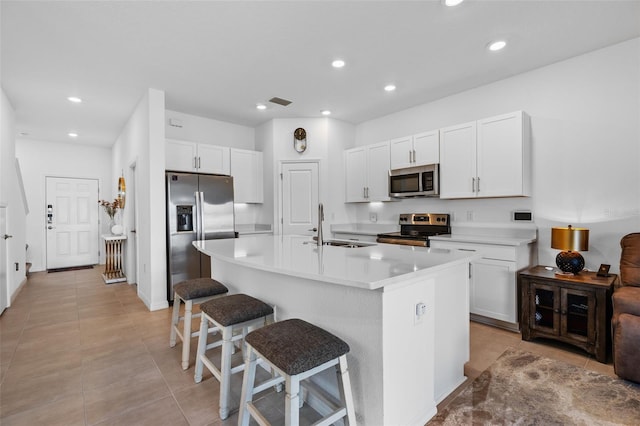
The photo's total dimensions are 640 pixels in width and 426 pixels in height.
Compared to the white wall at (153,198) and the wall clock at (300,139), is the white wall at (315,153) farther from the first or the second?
the white wall at (153,198)

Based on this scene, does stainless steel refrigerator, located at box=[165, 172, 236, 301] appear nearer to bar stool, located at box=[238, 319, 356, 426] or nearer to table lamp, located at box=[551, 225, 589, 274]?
bar stool, located at box=[238, 319, 356, 426]

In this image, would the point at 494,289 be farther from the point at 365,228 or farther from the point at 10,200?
the point at 10,200

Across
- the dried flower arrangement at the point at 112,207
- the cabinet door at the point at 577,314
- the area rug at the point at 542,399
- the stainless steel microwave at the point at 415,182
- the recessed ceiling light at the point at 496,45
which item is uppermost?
the recessed ceiling light at the point at 496,45

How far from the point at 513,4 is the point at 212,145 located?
401cm


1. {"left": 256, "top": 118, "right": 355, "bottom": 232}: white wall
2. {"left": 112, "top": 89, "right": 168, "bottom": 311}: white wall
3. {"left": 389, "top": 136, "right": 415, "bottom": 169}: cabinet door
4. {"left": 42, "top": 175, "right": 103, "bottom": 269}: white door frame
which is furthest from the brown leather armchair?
{"left": 42, "top": 175, "right": 103, "bottom": 269}: white door frame

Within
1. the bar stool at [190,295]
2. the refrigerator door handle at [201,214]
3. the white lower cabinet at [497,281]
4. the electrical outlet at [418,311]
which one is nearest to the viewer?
the electrical outlet at [418,311]

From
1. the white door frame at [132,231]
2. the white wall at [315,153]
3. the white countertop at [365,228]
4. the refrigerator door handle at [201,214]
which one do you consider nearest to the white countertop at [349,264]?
the refrigerator door handle at [201,214]

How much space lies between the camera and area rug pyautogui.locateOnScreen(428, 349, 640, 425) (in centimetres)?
178

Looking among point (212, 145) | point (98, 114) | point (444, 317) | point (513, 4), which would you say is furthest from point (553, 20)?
point (98, 114)

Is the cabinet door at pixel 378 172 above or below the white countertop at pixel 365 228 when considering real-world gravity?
above

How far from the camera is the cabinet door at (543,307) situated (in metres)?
2.74

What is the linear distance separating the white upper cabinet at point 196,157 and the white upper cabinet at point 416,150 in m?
→ 2.59

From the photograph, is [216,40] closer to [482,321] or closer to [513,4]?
[513,4]

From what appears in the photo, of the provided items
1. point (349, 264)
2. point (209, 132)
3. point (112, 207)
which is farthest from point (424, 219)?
point (112, 207)
